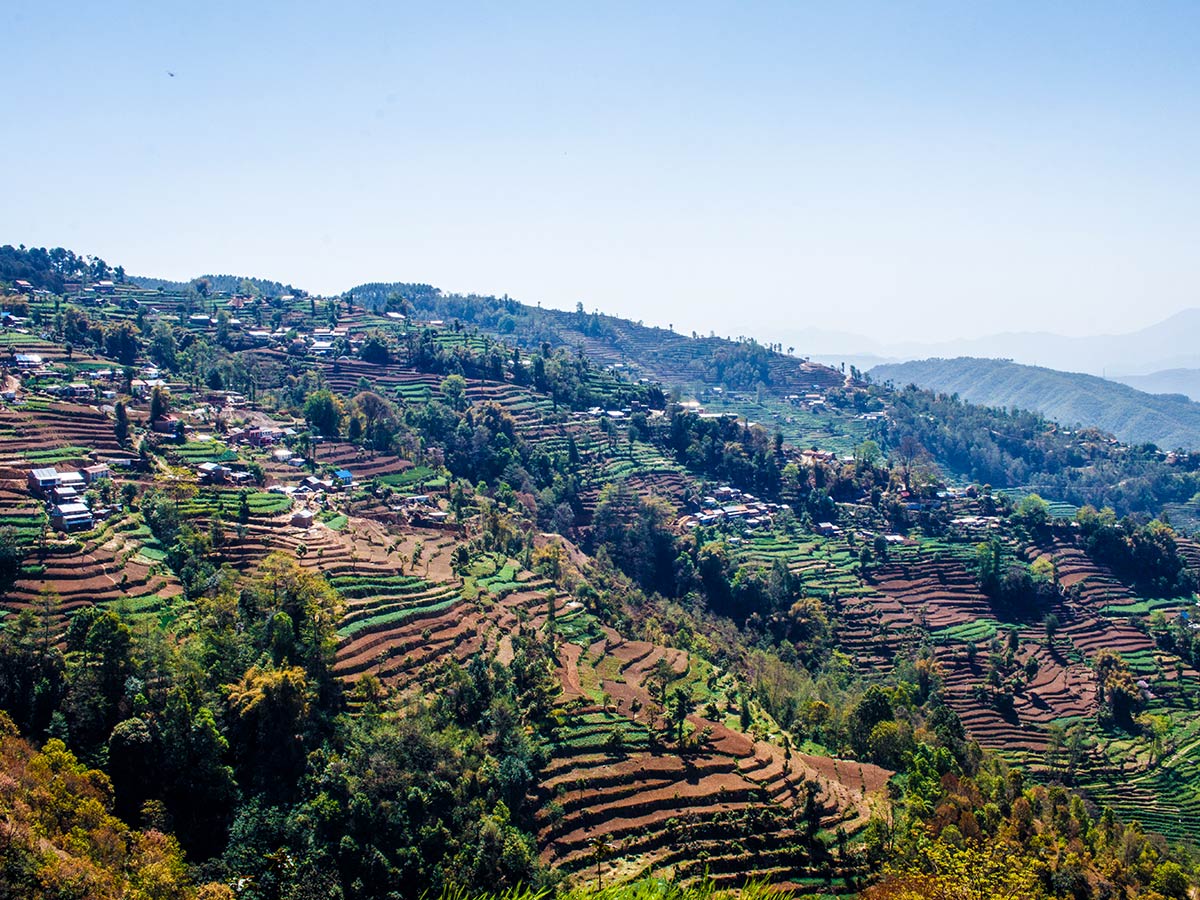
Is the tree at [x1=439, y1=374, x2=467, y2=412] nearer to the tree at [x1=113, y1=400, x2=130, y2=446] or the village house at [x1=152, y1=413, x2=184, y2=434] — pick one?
the village house at [x1=152, y1=413, x2=184, y2=434]

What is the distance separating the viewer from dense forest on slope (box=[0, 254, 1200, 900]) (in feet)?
97.4

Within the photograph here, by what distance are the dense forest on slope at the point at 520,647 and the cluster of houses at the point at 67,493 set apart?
25 centimetres

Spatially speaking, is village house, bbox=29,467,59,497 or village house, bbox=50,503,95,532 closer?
village house, bbox=50,503,95,532

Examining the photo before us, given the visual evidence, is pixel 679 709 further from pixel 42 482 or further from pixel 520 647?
pixel 42 482

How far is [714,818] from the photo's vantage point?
3303cm

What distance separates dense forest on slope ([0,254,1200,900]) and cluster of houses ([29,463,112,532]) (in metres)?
0.25

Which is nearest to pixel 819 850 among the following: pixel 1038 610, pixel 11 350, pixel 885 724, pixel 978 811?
pixel 978 811

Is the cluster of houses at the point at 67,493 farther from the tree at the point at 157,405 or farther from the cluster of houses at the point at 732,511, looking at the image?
the cluster of houses at the point at 732,511

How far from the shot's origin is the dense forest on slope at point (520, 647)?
29688 millimetres

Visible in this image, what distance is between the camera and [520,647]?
4206cm

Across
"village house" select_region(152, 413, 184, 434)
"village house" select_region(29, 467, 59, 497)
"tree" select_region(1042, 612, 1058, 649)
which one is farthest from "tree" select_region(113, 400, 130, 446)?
"tree" select_region(1042, 612, 1058, 649)

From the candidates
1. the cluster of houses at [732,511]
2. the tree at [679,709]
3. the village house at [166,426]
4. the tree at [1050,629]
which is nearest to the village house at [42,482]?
the village house at [166,426]

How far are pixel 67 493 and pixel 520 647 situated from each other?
84.9ft

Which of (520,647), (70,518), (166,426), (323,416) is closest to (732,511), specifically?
(323,416)
